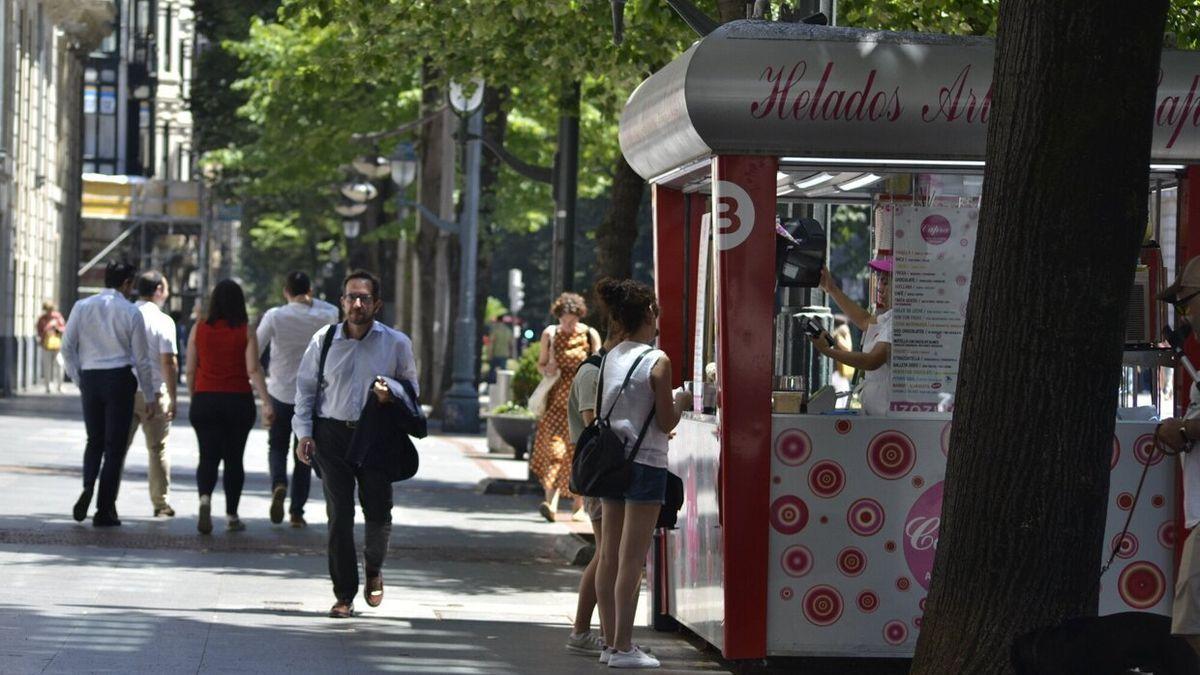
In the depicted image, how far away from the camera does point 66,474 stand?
19156 millimetres

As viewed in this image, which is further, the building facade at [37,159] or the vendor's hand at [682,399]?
the building facade at [37,159]

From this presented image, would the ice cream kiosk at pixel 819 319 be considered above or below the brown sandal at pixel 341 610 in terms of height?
above

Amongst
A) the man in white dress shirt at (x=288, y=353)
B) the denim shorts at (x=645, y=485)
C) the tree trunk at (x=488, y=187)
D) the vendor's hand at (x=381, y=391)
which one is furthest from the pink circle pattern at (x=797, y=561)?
the tree trunk at (x=488, y=187)

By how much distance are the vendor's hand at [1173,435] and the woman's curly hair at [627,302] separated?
2.48 metres

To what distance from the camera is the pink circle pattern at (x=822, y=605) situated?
8.91m

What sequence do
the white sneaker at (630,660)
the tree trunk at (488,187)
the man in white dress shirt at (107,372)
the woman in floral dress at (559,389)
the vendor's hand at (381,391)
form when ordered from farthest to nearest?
1. the tree trunk at (488,187)
2. the woman in floral dress at (559,389)
3. the man in white dress shirt at (107,372)
4. the vendor's hand at (381,391)
5. the white sneaker at (630,660)

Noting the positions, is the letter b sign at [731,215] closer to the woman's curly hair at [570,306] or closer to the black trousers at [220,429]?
the black trousers at [220,429]

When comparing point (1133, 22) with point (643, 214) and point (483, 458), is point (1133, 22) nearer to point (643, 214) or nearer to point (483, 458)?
point (483, 458)

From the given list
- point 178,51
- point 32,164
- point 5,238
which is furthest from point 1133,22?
point 178,51

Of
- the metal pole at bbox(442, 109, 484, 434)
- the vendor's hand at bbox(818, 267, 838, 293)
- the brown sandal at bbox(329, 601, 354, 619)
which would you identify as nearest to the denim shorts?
the vendor's hand at bbox(818, 267, 838, 293)

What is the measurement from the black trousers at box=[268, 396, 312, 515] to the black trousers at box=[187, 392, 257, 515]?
0.51m

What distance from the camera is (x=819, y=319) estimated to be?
30.7 feet

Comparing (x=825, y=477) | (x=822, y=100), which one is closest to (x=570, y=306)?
(x=825, y=477)

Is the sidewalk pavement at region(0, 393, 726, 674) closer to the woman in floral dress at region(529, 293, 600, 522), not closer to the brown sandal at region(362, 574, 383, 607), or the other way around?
the brown sandal at region(362, 574, 383, 607)
